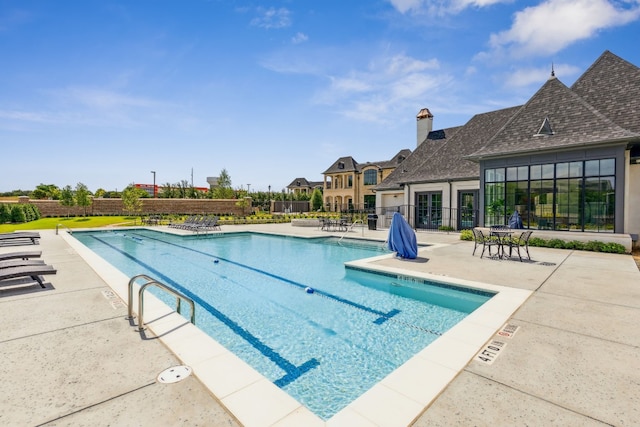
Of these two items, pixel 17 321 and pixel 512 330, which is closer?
pixel 512 330

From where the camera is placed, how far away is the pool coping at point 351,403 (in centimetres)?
255

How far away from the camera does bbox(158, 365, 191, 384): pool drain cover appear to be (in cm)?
303

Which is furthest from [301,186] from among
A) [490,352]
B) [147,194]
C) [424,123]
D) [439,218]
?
[490,352]

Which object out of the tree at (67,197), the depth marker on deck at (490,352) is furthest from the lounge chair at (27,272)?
the tree at (67,197)

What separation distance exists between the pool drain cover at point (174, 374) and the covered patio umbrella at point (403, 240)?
8.16 metres

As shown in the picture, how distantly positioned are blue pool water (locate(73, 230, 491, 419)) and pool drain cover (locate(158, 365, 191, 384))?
1276mm

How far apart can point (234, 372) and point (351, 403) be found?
129 centimetres

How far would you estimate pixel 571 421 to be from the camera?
98.3 inches

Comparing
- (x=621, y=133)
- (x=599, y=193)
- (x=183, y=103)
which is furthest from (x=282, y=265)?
(x=621, y=133)

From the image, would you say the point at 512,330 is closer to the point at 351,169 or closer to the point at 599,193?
the point at 599,193

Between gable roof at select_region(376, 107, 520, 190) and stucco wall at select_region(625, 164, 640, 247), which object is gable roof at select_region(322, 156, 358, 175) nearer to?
gable roof at select_region(376, 107, 520, 190)

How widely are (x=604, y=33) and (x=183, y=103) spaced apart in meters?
21.4

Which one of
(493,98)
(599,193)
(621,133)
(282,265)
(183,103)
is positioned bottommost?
(282,265)

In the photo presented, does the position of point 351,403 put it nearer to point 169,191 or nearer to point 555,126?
point 555,126
